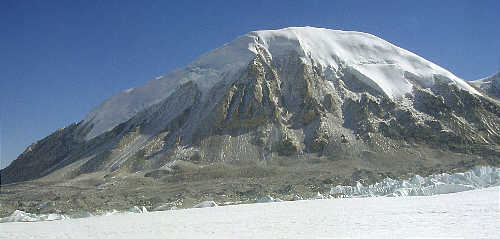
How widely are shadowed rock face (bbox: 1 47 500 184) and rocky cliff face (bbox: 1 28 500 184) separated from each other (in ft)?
0.79

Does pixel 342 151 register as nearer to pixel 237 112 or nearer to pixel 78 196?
pixel 237 112

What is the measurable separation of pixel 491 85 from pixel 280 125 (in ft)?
209

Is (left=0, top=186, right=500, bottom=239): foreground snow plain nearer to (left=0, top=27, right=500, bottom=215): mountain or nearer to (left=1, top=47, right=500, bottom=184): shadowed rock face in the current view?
(left=0, top=27, right=500, bottom=215): mountain

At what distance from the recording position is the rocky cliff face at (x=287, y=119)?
7462cm

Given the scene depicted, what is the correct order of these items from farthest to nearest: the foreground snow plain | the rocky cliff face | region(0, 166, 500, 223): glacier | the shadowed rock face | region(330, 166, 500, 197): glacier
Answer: the shadowed rock face → the rocky cliff face → region(330, 166, 500, 197): glacier → region(0, 166, 500, 223): glacier → the foreground snow plain

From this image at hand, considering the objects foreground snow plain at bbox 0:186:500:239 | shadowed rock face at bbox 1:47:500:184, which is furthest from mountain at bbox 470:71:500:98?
foreground snow plain at bbox 0:186:500:239

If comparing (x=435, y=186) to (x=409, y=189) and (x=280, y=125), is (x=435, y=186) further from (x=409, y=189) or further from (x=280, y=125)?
(x=280, y=125)

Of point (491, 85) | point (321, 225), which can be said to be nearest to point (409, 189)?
point (321, 225)

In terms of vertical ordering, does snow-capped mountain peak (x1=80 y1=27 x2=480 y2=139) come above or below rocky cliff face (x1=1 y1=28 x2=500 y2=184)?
above

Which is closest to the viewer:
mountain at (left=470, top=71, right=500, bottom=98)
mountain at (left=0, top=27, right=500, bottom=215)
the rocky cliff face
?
mountain at (left=0, top=27, right=500, bottom=215)

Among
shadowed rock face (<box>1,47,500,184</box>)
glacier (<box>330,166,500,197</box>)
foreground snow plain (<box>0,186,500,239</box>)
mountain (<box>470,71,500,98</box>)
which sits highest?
mountain (<box>470,71,500,98</box>)

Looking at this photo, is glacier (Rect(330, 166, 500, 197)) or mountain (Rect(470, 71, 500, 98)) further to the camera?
mountain (Rect(470, 71, 500, 98))

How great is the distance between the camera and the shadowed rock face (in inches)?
2960

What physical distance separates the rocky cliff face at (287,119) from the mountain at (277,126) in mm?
288
